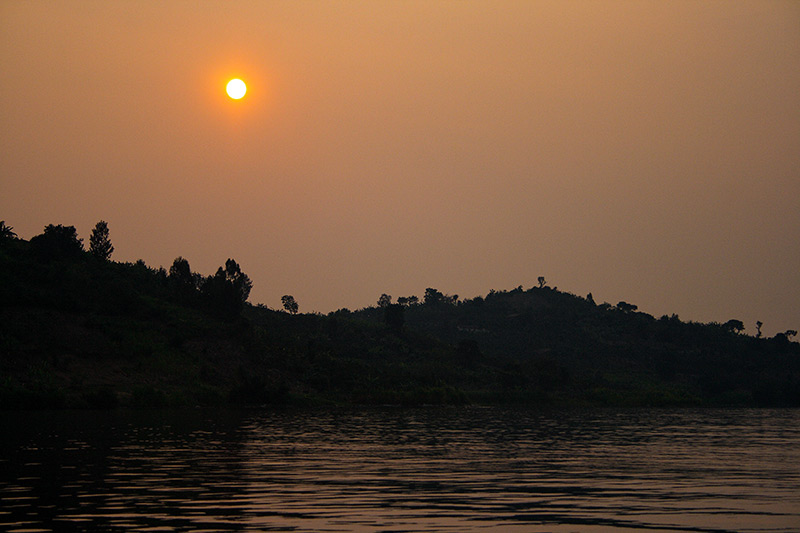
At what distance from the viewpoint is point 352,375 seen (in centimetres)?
12038

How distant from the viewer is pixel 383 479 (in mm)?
32344

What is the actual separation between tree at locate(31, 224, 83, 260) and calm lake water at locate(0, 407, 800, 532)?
6592 cm

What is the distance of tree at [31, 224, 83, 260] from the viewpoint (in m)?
122

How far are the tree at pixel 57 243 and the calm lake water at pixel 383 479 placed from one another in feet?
216

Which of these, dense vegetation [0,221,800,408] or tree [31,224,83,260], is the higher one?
tree [31,224,83,260]

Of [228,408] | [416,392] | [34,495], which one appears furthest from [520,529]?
[416,392]

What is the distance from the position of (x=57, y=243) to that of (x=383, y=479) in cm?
10651

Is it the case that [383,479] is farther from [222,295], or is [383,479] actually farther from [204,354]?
[222,295]

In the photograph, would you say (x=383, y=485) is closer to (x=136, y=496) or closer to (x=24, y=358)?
(x=136, y=496)

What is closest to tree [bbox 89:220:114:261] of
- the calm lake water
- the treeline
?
the treeline

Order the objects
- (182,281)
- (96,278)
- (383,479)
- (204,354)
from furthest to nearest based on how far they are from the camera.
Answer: (182,281) → (96,278) → (204,354) → (383,479)

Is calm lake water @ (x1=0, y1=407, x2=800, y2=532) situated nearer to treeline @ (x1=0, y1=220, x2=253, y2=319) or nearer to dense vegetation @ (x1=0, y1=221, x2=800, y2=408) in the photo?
dense vegetation @ (x1=0, y1=221, x2=800, y2=408)

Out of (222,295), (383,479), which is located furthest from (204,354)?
(383,479)

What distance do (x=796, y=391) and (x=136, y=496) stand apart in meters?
162
